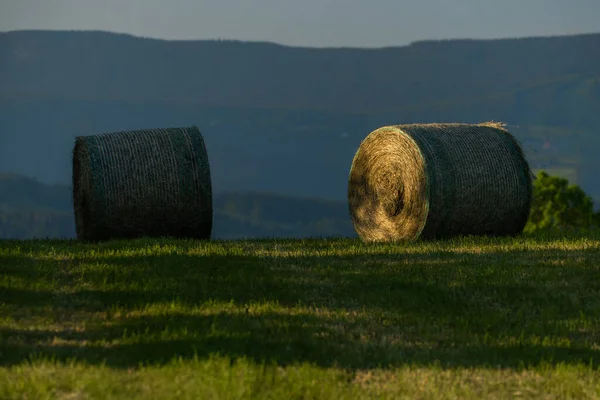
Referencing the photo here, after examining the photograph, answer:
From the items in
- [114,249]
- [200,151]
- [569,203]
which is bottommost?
[569,203]

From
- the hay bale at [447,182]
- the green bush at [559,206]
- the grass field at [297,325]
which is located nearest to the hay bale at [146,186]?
the grass field at [297,325]

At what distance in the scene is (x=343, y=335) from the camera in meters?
9.03

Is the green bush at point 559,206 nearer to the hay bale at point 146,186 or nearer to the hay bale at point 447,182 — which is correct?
the hay bale at point 447,182

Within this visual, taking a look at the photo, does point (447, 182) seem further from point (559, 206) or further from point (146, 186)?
point (559, 206)

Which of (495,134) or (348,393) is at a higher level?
(495,134)

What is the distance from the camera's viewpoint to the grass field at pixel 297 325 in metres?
7.43

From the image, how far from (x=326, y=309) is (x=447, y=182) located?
8.10m

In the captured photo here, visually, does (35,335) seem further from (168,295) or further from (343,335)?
(343,335)

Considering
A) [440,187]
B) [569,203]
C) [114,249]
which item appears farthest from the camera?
[569,203]

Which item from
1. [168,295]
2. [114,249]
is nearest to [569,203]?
[114,249]

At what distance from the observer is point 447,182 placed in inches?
708

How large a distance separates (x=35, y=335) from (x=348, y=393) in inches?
135

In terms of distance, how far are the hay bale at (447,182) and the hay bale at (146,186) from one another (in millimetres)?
3503

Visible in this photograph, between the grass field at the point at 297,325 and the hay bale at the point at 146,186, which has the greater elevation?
the hay bale at the point at 146,186
